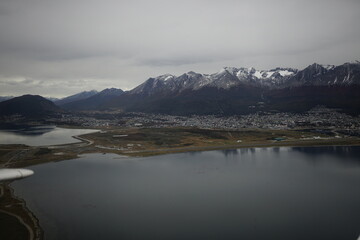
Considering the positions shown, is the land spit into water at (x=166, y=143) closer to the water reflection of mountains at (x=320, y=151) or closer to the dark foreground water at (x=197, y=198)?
the water reflection of mountains at (x=320, y=151)

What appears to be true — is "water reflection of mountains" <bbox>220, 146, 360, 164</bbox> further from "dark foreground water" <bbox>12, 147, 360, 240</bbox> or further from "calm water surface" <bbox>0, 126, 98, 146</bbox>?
"calm water surface" <bbox>0, 126, 98, 146</bbox>

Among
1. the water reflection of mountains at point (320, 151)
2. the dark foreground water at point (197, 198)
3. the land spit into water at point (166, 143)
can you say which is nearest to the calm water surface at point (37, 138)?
the land spit into water at point (166, 143)

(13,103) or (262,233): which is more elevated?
(13,103)

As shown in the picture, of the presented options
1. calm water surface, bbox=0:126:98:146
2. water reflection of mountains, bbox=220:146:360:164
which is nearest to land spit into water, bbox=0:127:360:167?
water reflection of mountains, bbox=220:146:360:164

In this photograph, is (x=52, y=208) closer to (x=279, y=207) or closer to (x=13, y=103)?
(x=279, y=207)

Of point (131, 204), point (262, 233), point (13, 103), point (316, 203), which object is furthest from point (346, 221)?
point (13, 103)

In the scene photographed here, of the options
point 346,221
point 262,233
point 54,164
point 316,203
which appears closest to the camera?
point 262,233

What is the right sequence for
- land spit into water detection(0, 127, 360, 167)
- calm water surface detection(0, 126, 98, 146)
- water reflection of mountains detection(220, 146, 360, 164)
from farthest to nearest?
calm water surface detection(0, 126, 98, 146) < land spit into water detection(0, 127, 360, 167) < water reflection of mountains detection(220, 146, 360, 164)
